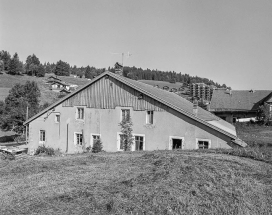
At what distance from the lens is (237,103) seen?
4619 centimetres

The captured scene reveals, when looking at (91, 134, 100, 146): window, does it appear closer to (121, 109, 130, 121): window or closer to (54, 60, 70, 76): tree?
(121, 109, 130, 121): window

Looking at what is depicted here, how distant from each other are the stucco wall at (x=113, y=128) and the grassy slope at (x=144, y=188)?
8282mm

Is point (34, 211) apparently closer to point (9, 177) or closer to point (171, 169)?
point (9, 177)

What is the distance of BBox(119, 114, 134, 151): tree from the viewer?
18.8 metres

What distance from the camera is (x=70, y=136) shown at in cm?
2130

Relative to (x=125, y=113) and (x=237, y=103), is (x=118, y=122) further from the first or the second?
(x=237, y=103)

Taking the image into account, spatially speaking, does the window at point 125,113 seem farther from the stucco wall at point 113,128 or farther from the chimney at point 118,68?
the chimney at point 118,68

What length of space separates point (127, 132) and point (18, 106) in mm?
31182

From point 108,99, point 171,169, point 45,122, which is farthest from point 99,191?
point 45,122

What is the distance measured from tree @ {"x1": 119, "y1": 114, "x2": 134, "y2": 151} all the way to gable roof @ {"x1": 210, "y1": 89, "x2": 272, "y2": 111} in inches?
1213

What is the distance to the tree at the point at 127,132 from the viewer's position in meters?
18.8

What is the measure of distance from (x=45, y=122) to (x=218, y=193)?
19.7m

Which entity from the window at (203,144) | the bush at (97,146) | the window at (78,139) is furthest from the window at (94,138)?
the window at (203,144)

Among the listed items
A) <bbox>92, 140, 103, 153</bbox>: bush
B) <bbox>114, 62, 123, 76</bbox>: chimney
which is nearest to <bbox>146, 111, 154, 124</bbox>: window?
<bbox>92, 140, 103, 153</bbox>: bush
